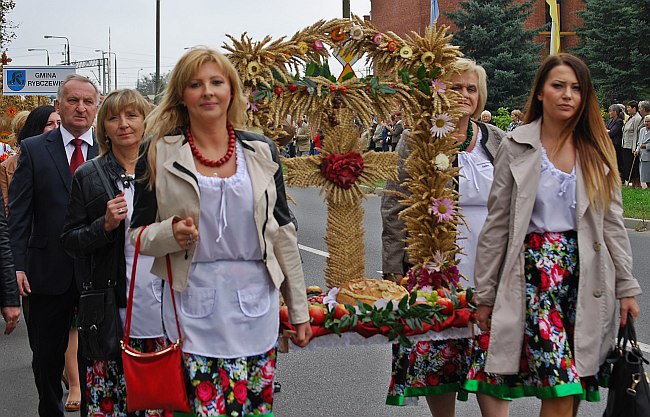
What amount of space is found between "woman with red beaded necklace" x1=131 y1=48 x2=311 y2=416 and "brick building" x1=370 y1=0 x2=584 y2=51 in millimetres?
35998

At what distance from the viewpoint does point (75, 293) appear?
518cm

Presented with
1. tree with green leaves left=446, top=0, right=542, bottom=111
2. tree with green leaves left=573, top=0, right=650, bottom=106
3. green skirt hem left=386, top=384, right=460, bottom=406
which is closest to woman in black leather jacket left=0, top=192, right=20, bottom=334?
green skirt hem left=386, top=384, right=460, bottom=406

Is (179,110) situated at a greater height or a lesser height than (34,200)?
greater

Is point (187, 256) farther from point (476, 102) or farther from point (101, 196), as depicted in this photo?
point (476, 102)

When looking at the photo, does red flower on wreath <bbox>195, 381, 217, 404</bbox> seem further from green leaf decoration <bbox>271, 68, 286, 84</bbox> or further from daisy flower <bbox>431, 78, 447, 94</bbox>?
daisy flower <bbox>431, 78, 447, 94</bbox>

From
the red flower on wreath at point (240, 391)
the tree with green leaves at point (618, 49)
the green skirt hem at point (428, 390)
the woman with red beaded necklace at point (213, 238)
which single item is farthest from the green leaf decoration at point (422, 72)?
the tree with green leaves at point (618, 49)

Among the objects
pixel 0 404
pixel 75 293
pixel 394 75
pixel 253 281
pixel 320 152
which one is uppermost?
pixel 394 75

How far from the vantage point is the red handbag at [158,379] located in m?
3.50

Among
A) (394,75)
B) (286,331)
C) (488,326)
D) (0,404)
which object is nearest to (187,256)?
(286,331)

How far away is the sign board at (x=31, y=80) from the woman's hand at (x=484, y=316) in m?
16.6

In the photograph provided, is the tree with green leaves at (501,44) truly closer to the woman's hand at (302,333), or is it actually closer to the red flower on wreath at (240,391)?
Result: the woman's hand at (302,333)

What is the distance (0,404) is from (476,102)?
12.3ft

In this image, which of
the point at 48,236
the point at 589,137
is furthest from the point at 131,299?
the point at 589,137

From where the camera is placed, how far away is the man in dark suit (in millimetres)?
5105
